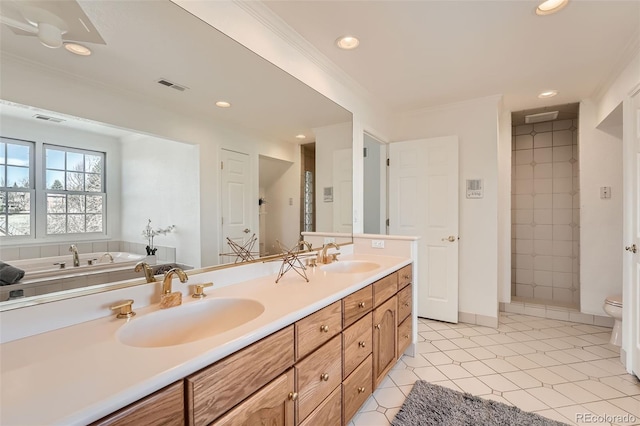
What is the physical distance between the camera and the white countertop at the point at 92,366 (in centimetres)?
53

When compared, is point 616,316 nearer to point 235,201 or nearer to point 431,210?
point 431,210

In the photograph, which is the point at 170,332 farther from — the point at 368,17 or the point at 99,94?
the point at 368,17

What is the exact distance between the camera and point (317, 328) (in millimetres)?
1153

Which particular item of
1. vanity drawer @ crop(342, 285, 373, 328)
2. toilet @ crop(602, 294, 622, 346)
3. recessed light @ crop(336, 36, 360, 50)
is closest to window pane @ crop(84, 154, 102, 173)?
vanity drawer @ crop(342, 285, 373, 328)

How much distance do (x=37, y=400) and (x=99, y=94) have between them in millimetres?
959

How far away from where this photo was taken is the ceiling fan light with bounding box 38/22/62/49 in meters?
0.89

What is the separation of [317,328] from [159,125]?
1084 millimetres

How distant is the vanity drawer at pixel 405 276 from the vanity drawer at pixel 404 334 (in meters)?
0.28

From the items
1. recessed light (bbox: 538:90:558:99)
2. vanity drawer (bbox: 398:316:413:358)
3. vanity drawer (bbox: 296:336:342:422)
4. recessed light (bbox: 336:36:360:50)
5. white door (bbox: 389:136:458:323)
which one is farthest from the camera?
white door (bbox: 389:136:458:323)

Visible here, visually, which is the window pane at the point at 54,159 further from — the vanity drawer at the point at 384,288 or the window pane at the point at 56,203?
the vanity drawer at the point at 384,288

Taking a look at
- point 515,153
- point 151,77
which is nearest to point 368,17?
point 151,77

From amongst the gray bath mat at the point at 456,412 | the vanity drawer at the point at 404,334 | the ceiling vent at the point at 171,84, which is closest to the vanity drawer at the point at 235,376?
the gray bath mat at the point at 456,412

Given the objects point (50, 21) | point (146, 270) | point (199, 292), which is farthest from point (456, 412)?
point (50, 21)

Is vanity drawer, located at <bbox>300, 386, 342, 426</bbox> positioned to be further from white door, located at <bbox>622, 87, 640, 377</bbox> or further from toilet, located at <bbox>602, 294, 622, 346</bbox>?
toilet, located at <bbox>602, 294, 622, 346</bbox>
